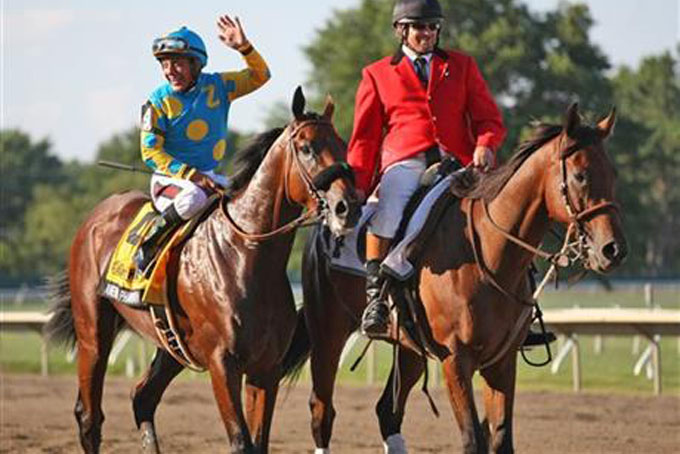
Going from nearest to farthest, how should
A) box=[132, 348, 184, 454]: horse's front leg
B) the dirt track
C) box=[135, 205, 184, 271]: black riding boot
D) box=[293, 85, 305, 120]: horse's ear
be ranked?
box=[293, 85, 305, 120]: horse's ear → box=[135, 205, 184, 271]: black riding boot → box=[132, 348, 184, 454]: horse's front leg → the dirt track

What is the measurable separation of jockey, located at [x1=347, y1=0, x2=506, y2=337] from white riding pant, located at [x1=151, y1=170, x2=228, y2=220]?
0.90m

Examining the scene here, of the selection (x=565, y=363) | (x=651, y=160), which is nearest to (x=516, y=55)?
(x=651, y=160)

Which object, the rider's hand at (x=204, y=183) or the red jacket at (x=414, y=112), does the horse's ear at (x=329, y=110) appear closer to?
the red jacket at (x=414, y=112)

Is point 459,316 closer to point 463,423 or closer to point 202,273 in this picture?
point 463,423

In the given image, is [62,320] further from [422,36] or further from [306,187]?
[422,36]

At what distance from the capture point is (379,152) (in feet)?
29.9

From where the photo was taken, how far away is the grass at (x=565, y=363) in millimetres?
19234

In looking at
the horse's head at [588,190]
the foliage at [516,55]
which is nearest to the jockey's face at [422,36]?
the horse's head at [588,190]

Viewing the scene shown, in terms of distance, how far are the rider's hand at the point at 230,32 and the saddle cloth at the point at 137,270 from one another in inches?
40.5

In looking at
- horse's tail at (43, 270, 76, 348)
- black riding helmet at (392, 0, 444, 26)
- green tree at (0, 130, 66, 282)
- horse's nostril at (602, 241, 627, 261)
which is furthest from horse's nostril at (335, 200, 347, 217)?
green tree at (0, 130, 66, 282)

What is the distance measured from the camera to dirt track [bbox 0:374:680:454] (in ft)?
40.9

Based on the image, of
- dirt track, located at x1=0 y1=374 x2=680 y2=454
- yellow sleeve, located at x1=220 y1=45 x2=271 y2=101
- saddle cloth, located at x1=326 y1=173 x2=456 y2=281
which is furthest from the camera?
dirt track, located at x1=0 y1=374 x2=680 y2=454

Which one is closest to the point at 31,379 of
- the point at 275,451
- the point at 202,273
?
the point at 275,451

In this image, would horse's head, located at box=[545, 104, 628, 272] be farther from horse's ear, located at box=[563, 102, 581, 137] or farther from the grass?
the grass
